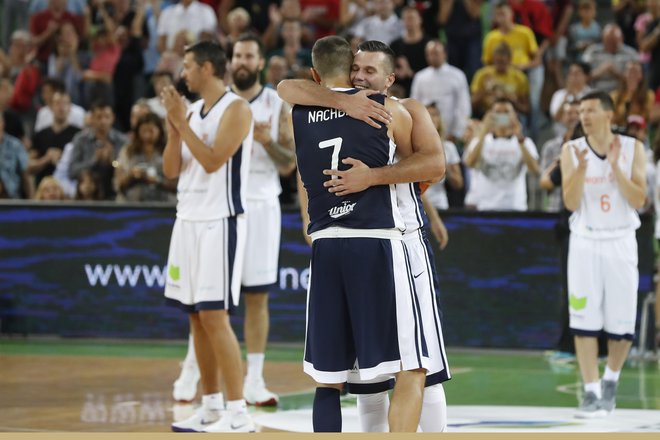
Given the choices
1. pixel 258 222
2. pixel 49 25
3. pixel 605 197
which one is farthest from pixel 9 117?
pixel 605 197

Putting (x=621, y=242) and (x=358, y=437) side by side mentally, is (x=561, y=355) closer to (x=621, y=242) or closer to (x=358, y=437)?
(x=621, y=242)

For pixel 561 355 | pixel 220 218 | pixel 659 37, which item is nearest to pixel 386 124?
pixel 220 218

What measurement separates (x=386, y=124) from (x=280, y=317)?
7.10 meters

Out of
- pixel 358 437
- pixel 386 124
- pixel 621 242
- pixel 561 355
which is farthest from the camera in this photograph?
pixel 561 355

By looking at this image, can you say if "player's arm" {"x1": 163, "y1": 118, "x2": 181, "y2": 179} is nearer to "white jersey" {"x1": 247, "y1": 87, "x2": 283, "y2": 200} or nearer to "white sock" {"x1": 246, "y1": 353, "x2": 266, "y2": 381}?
"white jersey" {"x1": 247, "y1": 87, "x2": 283, "y2": 200}

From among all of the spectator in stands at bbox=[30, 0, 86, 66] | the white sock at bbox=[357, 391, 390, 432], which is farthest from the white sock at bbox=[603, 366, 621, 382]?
the spectator in stands at bbox=[30, 0, 86, 66]

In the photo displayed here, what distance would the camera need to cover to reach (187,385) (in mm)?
9672

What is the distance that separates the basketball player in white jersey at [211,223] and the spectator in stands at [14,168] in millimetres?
7637

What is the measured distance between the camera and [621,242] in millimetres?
9383

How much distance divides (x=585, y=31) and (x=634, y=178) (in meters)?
8.68

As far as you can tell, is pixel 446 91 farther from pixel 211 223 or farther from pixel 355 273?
pixel 355 273

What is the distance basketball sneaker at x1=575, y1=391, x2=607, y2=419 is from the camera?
29.4ft

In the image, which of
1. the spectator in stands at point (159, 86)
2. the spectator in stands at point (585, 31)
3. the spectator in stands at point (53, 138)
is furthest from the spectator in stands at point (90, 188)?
the spectator in stands at point (585, 31)

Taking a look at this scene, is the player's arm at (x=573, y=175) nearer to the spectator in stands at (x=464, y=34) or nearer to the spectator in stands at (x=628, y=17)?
the spectator in stands at (x=464, y=34)
